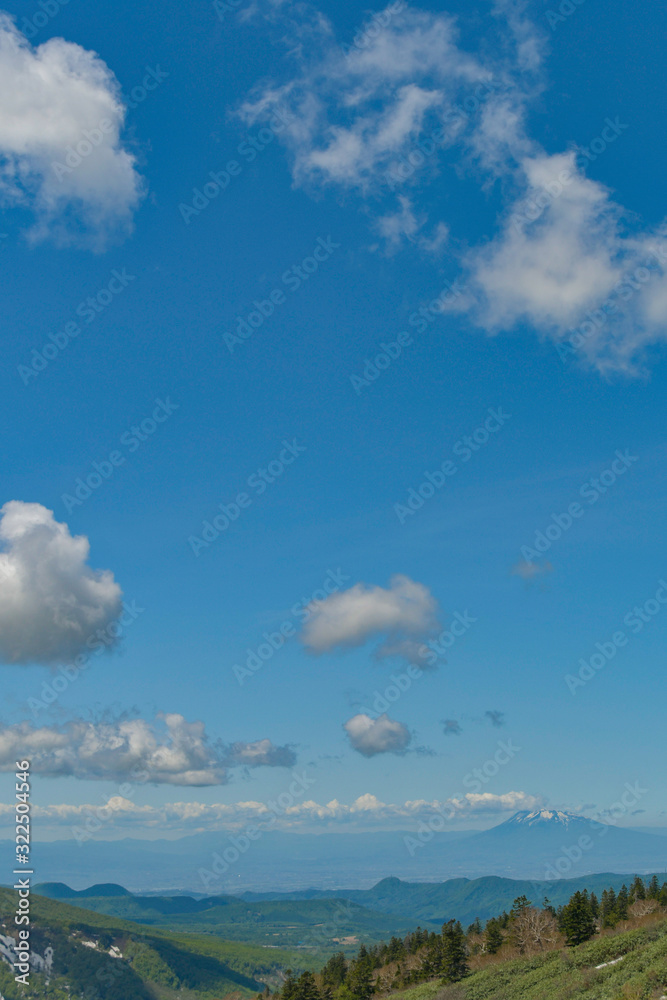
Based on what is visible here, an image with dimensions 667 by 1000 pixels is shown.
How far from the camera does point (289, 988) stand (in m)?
108

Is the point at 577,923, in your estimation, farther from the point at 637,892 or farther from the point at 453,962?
the point at 637,892

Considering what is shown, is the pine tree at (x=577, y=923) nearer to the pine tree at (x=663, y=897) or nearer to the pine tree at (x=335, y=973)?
the pine tree at (x=663, y=897)

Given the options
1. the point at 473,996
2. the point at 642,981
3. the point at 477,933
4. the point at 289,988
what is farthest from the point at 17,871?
the point at 477,933

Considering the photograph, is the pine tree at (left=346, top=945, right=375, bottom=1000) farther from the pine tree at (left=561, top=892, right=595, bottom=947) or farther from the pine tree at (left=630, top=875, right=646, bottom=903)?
the pine tree at (left=630, top=875, right=646, bottom=903)

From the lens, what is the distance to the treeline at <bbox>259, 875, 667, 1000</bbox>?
10275cm

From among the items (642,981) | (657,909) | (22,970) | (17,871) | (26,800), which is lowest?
(657,909)

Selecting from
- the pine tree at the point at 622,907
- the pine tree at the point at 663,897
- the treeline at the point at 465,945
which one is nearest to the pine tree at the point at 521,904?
the treeline at the point at 465,945

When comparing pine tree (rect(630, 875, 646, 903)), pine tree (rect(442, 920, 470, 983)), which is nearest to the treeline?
pine tree (rect(442, 920, 470, 983))

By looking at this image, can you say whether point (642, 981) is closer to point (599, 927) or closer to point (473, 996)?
point (473, 996)

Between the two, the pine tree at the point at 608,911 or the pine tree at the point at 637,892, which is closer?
the pine tree at the point at 608,911

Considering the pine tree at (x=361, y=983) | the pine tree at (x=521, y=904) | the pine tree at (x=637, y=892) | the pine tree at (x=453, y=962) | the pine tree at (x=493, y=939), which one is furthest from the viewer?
the pine tree at (x=637, y=892)

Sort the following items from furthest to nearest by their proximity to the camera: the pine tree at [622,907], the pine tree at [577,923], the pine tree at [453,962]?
the pine tree at [622,907], the pine tree at [577,923], the pine tree at [453,962]

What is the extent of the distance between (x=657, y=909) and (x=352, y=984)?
52653 millimetres

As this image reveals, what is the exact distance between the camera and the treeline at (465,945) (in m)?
103
